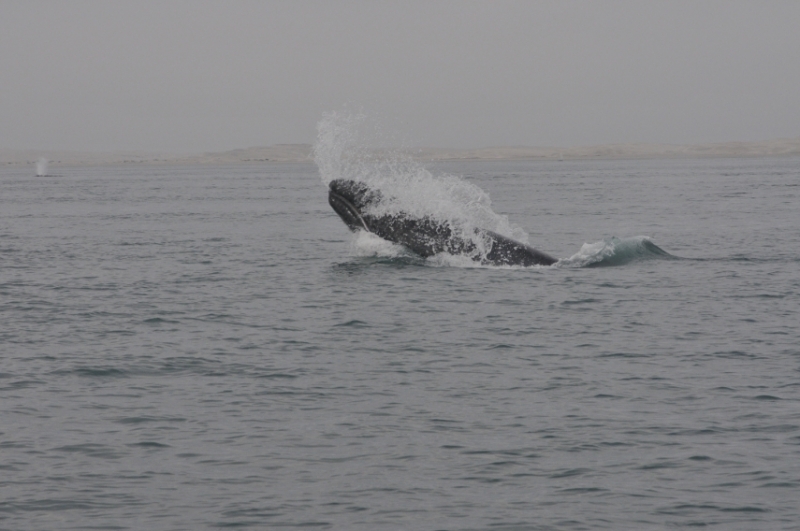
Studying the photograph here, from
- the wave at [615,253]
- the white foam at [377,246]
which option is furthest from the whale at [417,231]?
the wave at [615,253]

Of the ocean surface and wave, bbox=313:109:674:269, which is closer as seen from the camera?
the ocean surface

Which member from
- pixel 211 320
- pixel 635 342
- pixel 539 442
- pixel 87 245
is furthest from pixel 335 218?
pixel 539 442

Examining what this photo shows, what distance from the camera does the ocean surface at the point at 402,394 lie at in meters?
10.2

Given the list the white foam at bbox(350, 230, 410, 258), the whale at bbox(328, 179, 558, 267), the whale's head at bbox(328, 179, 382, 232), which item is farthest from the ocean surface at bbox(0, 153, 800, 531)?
the whale's head at bbox(328, 179, 382, 232)

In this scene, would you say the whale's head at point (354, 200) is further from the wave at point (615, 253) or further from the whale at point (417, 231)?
the wave at point (615, 253)

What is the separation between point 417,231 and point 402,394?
13.3 meters

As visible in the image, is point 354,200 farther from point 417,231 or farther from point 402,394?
point 402,394

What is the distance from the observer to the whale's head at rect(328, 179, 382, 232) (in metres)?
Result: 26.6

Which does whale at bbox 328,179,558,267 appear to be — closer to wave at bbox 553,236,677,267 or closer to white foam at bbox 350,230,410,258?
white foam at bbox 350,230,410,258

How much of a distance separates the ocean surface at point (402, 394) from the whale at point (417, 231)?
0.45 meters

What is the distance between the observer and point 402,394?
45.9 ft

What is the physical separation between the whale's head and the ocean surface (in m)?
1.02

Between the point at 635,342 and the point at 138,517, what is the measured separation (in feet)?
32.7

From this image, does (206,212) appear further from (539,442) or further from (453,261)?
(539,442)
